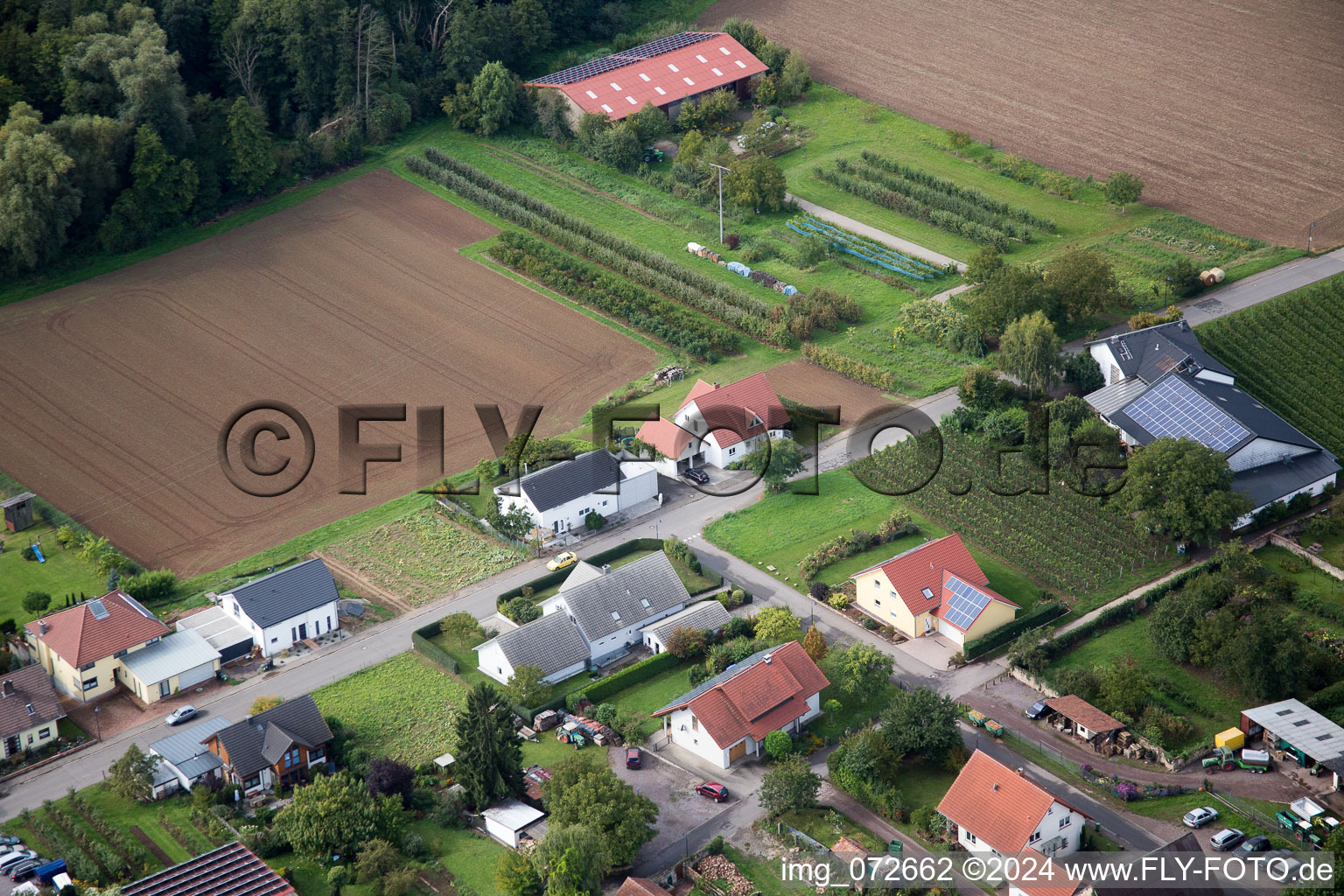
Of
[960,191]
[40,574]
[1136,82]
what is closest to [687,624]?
[40,574]

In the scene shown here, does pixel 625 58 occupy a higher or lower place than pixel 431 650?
higher

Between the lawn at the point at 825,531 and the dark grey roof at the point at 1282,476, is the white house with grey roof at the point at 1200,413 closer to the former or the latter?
the dark grey roof at the point at 1282,476

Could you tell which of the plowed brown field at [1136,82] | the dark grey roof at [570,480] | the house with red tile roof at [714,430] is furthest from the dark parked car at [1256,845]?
the plowed brown field at [1136,82]

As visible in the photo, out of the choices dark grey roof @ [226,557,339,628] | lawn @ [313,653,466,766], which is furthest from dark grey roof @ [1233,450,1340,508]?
dark grey roof @ [226,557,339,628]

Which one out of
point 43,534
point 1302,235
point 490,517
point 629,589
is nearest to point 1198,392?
point 1302,235

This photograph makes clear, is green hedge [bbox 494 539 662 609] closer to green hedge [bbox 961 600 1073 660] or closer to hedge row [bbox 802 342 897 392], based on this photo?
green hedge [bbox 961 600 1073 660]

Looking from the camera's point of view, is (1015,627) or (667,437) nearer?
(1015,627)

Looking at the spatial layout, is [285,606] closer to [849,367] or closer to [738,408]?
[738,408]
